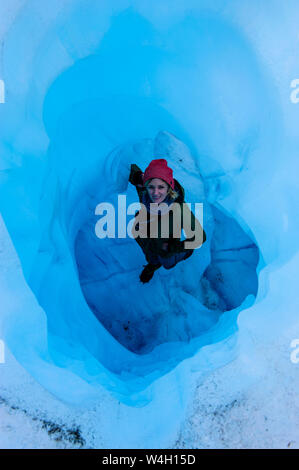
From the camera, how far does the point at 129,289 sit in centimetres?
202

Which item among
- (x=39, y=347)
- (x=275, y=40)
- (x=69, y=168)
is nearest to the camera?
(x=39, y=347)

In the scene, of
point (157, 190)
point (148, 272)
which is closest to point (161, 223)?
point (157, 190)

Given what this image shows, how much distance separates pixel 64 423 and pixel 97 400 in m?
0.12

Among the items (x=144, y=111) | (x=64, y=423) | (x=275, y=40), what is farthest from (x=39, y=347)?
(x=275, y=40)

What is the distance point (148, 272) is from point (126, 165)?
23.6 inches

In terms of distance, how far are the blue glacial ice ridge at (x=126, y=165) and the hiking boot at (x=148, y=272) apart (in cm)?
8

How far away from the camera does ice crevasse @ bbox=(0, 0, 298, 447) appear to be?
119cm

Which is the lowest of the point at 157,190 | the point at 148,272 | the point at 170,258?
the point at 148,272

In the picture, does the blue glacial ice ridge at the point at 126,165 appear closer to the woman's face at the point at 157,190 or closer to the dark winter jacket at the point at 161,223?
the dark winter jacket at the point at 161,223

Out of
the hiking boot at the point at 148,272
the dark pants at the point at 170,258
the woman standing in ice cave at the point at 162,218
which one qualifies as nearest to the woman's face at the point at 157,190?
the woman standing in ice cave at the point at 162,218

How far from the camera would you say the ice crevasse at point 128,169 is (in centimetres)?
119

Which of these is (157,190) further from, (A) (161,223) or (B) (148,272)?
(B) (148,272)

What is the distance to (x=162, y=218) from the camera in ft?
4.98

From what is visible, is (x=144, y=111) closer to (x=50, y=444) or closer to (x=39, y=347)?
(x=39, y=347)
